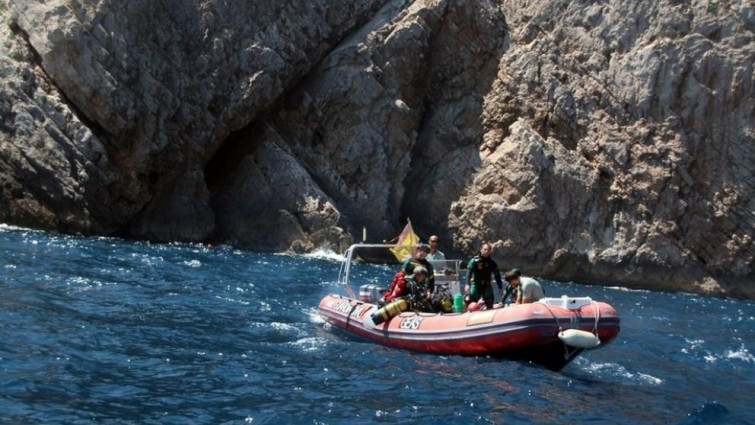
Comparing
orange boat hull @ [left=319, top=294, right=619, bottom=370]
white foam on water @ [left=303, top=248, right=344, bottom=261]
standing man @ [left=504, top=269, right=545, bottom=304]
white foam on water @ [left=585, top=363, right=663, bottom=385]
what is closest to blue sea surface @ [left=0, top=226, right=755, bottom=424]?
white foam on water @ [left=585, top=363, right=663, bottom=385]

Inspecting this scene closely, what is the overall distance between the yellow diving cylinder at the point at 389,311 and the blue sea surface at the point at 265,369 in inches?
21.2

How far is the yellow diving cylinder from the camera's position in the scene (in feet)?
47.3

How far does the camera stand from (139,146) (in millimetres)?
32562

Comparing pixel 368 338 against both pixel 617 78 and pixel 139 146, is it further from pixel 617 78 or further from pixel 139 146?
pixel 617 78

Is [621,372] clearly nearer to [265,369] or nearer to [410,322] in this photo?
[410,322]

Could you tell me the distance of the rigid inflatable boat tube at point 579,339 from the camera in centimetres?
1208

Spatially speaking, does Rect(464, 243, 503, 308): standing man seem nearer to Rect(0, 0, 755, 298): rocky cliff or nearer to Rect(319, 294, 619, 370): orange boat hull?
Rect(319, 294, 619, 370): orange boat hull

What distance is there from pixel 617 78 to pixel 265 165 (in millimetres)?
17369

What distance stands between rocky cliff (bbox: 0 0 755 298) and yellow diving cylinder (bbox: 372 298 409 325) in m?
20.2

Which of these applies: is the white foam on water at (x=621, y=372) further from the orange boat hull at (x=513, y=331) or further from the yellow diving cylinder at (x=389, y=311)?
the yellow diving cylinder at (x=389, y=311)

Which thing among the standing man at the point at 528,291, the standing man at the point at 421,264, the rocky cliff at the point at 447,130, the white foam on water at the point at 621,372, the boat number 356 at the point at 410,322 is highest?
the rocky cliff at the point at 447,130

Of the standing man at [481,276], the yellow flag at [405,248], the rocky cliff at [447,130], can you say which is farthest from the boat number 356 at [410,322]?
the rocky cliff at [447,130]

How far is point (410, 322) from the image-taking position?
46.0ft

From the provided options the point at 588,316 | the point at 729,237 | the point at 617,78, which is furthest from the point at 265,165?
the point at 588,316
